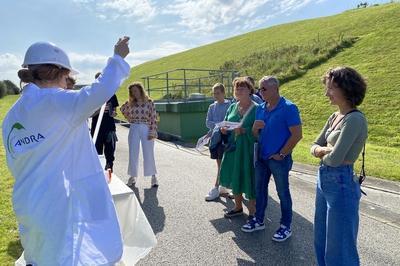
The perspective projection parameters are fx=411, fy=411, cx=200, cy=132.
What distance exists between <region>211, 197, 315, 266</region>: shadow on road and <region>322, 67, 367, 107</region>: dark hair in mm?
1966

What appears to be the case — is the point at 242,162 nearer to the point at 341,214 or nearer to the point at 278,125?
the point at 278,125

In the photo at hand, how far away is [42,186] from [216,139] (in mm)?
4414

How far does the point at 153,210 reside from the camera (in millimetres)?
6316

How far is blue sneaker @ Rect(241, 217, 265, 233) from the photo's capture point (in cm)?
530

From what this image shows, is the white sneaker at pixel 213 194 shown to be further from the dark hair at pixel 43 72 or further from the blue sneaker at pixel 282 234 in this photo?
the dark hair at pixel 43 72

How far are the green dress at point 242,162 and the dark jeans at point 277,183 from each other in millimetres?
306

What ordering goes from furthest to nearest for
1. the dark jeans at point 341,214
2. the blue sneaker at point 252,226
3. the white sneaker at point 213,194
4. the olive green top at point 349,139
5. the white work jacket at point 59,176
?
the white sneaker at point 213,194 → the blue sneaker at point 252,226 → the dark jeans at point 341,214 → the olive green top at point 349,139 → the white work jacket at point 59,176

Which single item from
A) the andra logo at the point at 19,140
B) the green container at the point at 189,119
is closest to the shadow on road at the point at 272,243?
the andra logo at the point at 19,140

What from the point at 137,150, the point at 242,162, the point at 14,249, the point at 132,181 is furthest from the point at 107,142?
the point at 14,249

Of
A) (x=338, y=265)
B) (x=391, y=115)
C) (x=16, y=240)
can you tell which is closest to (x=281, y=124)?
(x=338, y=265)

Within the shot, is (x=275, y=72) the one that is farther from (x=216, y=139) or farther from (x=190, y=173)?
(x=216, y=139)

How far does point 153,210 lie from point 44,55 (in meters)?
4.38

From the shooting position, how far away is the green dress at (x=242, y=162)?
18.2 feet

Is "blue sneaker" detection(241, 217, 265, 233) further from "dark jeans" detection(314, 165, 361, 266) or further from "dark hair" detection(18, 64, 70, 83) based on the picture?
"dark hair" detection(18, 64, 70, 83)
